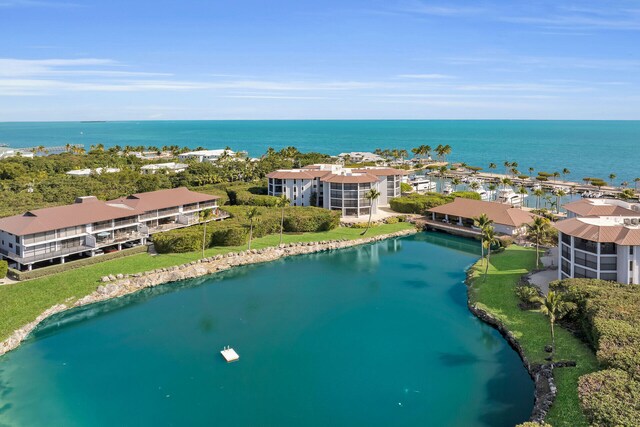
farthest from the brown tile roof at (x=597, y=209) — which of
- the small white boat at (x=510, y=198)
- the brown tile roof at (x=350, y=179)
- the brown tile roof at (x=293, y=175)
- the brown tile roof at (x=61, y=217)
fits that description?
the brown tile roof at (x=61, y=217)

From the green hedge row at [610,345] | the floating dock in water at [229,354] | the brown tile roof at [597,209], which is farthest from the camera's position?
the brown tile roof at [597,209]

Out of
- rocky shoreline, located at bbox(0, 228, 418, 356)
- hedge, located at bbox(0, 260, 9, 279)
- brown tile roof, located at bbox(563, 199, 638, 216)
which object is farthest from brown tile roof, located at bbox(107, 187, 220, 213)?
brown tile roof, located at bbox(563, 199, 638, 216)

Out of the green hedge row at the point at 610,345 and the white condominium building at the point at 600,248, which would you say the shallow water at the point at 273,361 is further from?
the white condominium building at the point at 600,248

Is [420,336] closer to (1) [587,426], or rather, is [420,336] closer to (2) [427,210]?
(1) [587,426]

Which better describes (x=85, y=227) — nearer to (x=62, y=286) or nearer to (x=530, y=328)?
(x=62, y=286)

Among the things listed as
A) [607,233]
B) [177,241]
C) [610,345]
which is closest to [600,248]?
[607,233]

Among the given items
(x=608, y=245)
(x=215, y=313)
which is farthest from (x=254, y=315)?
(x=608, y=245)

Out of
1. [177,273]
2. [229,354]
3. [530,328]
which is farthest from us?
[177,273]
